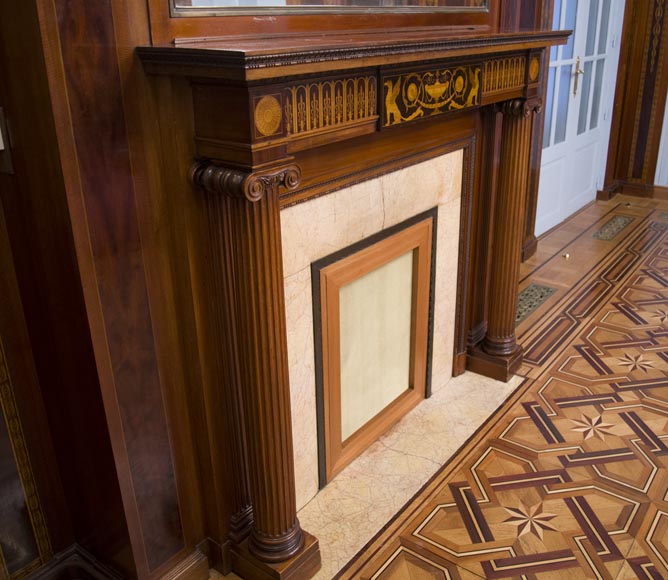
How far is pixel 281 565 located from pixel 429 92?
1.42m

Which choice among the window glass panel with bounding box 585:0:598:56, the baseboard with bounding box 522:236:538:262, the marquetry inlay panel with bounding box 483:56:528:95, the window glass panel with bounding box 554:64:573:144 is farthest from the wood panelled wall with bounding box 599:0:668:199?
the marquetry inlay panel with bounding box 483:56:528:95

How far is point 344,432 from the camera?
232 cm

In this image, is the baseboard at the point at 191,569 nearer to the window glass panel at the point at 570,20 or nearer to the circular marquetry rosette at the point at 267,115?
the circular marquetry rosette at the point at 267,115

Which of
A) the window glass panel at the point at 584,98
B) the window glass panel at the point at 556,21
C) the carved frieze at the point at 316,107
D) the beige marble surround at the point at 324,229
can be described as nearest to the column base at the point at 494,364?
the beige marble surround at the point at 324,229

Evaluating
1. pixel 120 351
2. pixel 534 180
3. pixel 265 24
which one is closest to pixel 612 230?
pixel 534 180

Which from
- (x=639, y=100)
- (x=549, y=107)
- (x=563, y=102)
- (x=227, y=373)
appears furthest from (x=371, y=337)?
(x=639, y=100)

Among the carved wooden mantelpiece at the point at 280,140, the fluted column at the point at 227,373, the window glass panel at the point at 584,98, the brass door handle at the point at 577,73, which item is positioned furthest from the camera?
the window glass panel at the point at 584,98

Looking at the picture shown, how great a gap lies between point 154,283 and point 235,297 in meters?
0.19

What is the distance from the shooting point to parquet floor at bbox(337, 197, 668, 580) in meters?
1.93

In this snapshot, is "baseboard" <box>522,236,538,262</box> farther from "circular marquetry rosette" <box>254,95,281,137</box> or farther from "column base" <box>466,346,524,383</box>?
"circular marquetry rosette" <box>254,95,281,137</box>

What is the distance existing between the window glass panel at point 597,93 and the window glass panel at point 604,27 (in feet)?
0.35

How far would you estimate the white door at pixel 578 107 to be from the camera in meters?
4.41

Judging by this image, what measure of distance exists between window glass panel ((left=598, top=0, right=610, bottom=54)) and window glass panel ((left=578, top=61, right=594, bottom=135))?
0.20 metres

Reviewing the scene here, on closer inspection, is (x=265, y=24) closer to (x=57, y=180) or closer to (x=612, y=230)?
(x=57, y=180)
